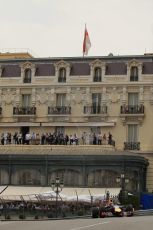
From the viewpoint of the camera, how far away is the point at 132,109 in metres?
63.7

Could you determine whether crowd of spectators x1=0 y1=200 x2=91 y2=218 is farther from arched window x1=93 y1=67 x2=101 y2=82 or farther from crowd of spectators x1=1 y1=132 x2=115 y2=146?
arched window x1=93 y1=67 x2=101 y2=82

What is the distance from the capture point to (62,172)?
195ft

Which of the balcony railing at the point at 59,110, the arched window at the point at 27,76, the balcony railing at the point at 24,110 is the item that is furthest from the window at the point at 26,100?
the balcony railing at the point at 59,110

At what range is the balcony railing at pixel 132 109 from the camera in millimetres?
63300

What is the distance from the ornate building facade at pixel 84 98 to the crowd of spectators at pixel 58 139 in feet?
2.60

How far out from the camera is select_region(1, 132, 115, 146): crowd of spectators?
62.0m

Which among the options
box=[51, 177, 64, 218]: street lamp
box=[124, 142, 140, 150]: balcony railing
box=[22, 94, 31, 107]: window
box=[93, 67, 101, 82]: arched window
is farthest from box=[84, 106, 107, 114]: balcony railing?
box=[51, 177, 64, 218]: street lamp

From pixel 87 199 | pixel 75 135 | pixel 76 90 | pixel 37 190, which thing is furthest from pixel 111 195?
pixel 76 90

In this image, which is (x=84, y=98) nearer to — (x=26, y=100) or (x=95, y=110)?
(x=95, y=110)

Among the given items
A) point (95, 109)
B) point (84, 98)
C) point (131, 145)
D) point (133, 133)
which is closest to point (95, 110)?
point (95, 109)

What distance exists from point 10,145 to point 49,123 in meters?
5.20

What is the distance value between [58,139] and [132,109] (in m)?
7.78

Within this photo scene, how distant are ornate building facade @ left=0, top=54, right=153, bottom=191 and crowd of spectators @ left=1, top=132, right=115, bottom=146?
0.79 metres

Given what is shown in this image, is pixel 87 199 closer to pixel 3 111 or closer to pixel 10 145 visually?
pixel 10 145
